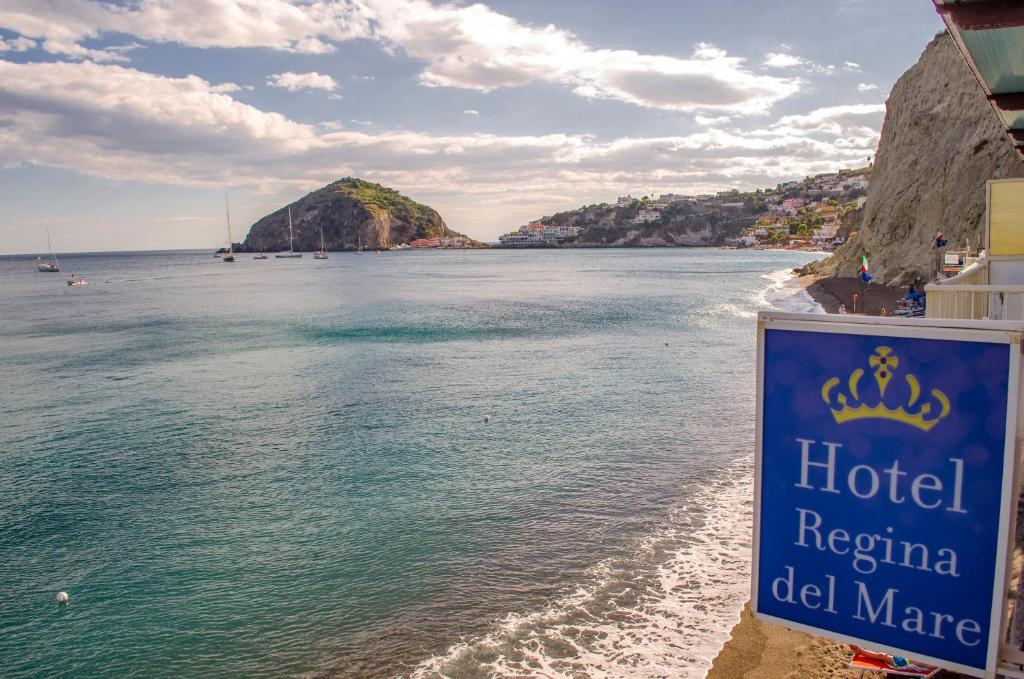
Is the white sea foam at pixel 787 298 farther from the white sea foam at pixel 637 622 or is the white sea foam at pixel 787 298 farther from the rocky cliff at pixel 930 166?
the white sea foam at pixel 637 622

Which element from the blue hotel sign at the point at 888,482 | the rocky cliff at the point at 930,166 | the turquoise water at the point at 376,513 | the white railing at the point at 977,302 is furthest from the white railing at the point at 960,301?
the rocky cliff at the point at 930,166

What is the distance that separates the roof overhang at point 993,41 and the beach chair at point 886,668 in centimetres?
605

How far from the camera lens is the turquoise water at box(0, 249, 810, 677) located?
995 centimetres

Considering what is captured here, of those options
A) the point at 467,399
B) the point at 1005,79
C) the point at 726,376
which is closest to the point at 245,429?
the point at 467,399

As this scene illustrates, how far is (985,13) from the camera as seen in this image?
5.18 meters

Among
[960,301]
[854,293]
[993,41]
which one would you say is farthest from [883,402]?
[854,293]

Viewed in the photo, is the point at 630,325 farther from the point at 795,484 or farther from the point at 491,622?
the point at 795,484

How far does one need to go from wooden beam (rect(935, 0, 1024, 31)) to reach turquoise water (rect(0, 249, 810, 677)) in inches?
306

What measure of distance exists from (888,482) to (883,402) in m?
0.41

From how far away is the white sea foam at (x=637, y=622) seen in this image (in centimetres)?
905

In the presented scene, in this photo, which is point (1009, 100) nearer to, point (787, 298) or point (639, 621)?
point (639, 621)

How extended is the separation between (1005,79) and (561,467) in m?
12.3

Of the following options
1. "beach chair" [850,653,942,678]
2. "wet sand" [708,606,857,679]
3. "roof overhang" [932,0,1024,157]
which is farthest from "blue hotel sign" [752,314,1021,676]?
"wet sand" [708,606,857,679]

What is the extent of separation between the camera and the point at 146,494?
1623cm
